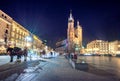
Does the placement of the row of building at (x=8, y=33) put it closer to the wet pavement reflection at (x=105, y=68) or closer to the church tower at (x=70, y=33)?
the wet pavement reflection at (x=105, y=68)

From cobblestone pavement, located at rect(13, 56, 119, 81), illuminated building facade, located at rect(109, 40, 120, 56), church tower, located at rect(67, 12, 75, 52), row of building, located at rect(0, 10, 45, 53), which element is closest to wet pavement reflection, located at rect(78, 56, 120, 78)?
cobblestone pavement, located at rect(13, 56, 119, 81)

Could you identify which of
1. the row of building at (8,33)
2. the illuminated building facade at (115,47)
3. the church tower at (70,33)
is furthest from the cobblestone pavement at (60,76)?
the illuminated building facade at (115,47)

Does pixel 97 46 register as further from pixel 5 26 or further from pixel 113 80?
pixel 113 80

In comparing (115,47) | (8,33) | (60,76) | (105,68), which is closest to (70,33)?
(115,47)

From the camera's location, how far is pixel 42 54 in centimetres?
6525

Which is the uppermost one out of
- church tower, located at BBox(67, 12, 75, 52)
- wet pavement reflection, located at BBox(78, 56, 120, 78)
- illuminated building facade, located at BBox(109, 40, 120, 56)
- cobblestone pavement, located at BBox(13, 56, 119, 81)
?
church tower, located at BBox(67, 12, 75, 52)

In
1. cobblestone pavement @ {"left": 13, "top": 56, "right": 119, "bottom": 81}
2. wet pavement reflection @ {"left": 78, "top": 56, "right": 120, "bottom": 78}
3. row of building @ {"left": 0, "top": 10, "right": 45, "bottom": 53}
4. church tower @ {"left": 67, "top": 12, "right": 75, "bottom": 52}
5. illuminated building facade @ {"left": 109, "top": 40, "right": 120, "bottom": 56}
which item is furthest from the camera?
illuminated building facade @ {"left": 109, "top": 40, "right": 120, "bottom": 56}

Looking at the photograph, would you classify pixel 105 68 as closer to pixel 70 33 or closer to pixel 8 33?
pixel 8 33

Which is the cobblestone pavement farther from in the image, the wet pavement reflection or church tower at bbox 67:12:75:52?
church tower at bbox 67:12:75:52

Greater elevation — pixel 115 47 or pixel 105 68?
pixel 115 47

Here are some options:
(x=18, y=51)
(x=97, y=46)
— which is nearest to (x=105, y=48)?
(x=97, y=46)

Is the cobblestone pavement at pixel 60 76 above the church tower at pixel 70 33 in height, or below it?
below

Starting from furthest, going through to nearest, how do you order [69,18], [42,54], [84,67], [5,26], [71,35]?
[69,18] < [71,35] < [5,26] < [42,54] < [84,67]

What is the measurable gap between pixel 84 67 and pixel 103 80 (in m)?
9.10
